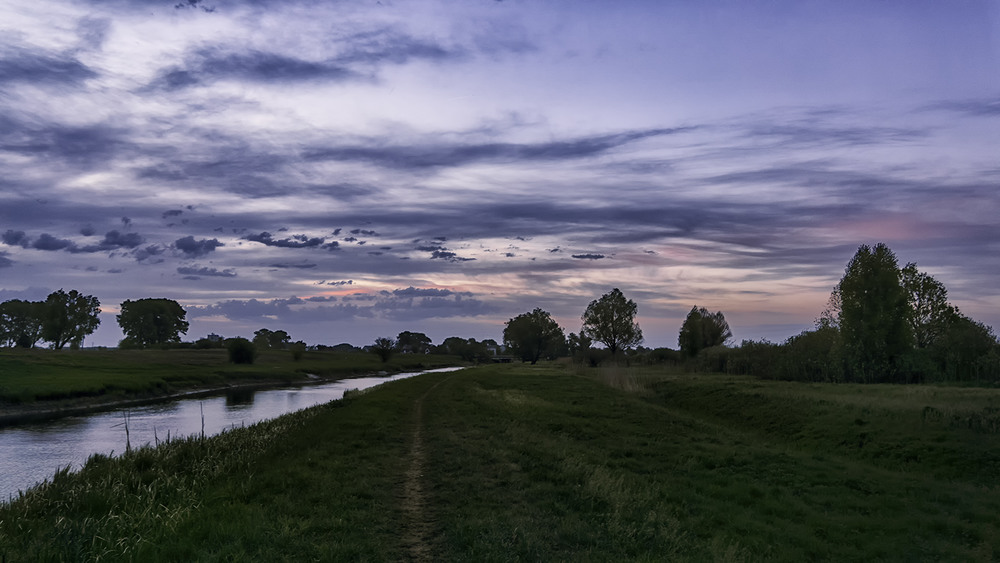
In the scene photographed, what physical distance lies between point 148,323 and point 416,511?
170000mm

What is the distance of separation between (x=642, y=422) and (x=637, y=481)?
1368 cm

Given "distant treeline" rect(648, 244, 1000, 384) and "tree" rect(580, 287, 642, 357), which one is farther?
"tree" rect(580, 287, 642, 357)

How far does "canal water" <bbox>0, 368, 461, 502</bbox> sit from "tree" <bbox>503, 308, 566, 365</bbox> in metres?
111

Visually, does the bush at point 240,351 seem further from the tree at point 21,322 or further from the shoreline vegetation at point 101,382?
the tree at point 21,322

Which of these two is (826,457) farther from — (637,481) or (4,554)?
(4,554)

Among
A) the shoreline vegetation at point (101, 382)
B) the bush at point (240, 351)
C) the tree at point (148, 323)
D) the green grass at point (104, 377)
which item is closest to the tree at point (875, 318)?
the shoreline vegetation at point (101, 382)

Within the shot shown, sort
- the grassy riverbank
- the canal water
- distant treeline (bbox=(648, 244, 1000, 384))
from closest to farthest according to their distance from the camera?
1. the grassy riverbank
2. the canal water
3. distant treeline (bbox=(648, 244, 1000, 384))

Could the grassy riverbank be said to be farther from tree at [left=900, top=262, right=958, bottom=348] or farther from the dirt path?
tree at [left=900, top=262, right=958, bottom=348]

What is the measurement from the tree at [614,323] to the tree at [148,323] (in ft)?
393

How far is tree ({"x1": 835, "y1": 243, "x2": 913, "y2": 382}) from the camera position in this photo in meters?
46.6

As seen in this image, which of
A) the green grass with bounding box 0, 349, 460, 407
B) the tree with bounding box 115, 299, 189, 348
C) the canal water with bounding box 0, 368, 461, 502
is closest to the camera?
the canal water with bounding box 0, 368, 461, 502

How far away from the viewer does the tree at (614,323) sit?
115 metres

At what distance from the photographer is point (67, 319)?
12262 centimetres

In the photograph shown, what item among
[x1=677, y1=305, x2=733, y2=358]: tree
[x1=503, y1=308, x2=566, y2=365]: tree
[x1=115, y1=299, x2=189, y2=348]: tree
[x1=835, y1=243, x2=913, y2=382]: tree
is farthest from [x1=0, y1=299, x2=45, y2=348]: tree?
[x1=835, y1=243, x2=913, y2=382]: tree
